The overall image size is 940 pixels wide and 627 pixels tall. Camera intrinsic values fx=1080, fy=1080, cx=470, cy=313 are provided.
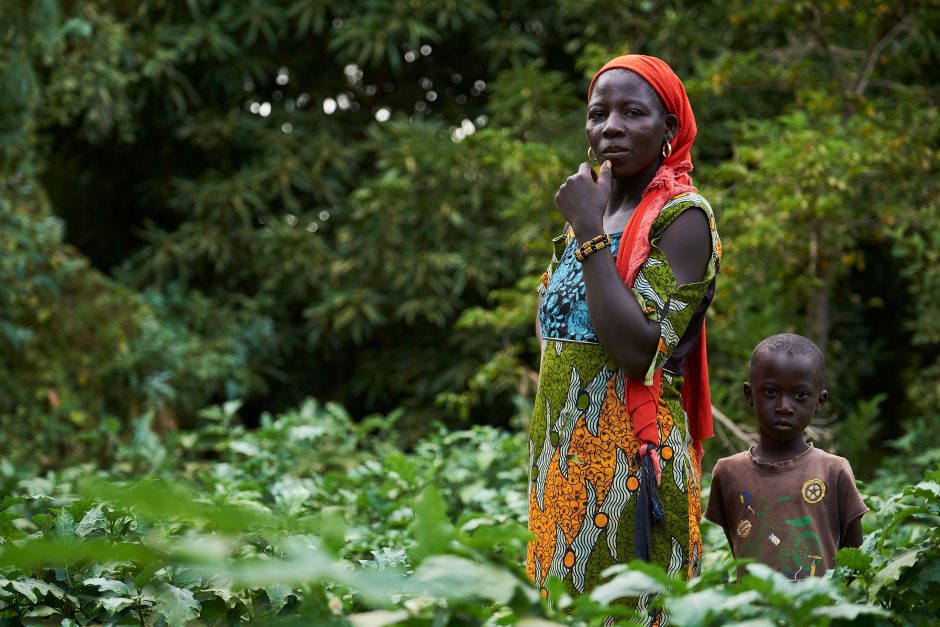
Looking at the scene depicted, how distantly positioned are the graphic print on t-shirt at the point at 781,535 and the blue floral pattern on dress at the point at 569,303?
24.5 inches

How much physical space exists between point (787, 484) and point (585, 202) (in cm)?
84

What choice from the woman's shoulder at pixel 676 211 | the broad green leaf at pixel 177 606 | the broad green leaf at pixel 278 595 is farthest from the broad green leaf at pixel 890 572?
the broad green leaf at pixel 177 606

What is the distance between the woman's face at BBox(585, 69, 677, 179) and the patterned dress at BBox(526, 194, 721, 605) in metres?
0.13

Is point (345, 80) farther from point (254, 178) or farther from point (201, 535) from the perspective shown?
point (201, 535)

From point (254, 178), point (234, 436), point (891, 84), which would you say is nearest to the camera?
point (234, 436)

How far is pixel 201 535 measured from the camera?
97.1 inches

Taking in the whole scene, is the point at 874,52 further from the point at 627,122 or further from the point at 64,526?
the point at 64,526

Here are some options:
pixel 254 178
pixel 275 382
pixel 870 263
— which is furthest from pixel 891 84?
pixel 275 382

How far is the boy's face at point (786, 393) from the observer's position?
2.47 meters

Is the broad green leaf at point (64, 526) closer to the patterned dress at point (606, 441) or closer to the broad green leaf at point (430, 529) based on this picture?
the patterned dress at point (606, 441)

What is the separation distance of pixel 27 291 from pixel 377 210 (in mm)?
2754

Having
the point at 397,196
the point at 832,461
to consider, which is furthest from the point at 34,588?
the point at 397,196

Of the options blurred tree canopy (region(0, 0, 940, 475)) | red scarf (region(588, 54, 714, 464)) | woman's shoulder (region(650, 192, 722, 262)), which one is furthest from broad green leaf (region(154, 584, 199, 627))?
blurred tree canopy (region(0, 0, 940, 475))

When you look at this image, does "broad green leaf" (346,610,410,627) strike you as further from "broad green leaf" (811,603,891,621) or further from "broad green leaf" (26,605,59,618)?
"broad green leaf" (26,605,59,618)
